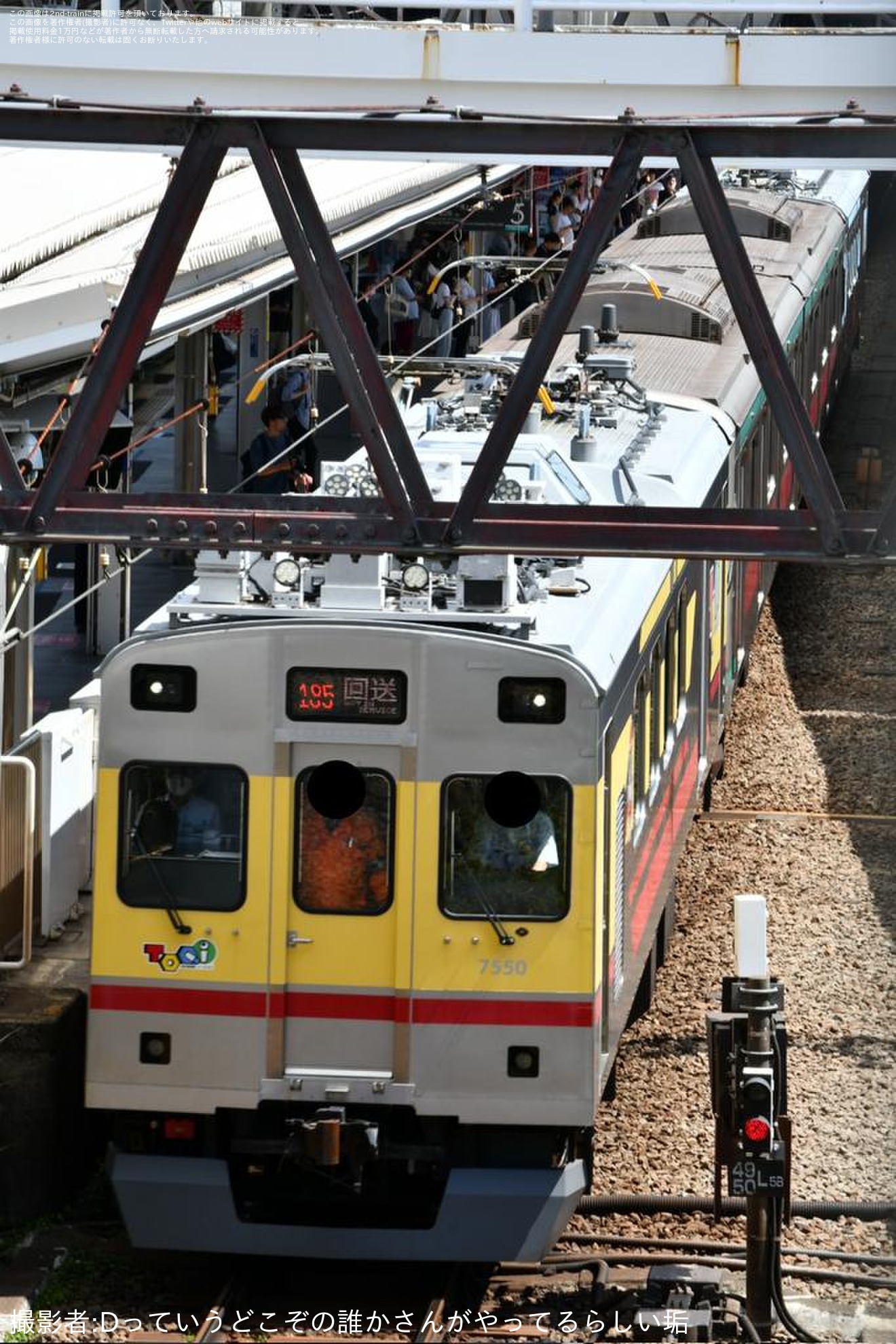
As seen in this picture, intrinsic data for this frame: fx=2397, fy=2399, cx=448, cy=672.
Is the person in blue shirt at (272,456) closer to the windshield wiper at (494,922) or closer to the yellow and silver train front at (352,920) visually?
the yellow and silver train front at (352,920)

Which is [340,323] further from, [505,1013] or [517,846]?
[505,1013]

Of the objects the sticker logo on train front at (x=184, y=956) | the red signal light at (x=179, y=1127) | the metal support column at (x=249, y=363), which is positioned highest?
the metal support column at (x=249, y=363)

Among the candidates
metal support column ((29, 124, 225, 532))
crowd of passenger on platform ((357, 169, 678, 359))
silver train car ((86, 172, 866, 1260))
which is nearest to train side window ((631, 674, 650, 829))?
silver train car ((86, 172, 866, 1260))

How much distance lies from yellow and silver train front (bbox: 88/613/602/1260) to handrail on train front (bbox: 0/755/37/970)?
5.98 feet

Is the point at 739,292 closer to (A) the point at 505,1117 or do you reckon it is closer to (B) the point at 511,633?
(B) the point at 511,633

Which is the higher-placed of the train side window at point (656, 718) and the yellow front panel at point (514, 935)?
the train side window at point (656, 718)

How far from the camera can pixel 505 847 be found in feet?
26.3

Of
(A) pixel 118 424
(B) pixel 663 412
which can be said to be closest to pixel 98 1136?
(B) pixel 663 412

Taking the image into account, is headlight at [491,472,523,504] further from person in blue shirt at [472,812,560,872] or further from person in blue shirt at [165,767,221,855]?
person in blue shirt at [165,767,221,855]

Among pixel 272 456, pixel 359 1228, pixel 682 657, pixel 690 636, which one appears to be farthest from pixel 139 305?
pixel 272 456

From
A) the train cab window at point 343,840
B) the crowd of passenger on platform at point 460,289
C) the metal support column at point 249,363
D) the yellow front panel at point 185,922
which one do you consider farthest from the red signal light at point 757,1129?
the metal support column at point 249,363

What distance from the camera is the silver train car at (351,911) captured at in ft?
26.1

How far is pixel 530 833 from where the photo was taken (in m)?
8.02

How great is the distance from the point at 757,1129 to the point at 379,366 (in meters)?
3.04
